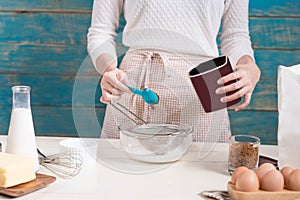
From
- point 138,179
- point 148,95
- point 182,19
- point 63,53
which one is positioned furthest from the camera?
point 63,53

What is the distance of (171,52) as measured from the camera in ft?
5.32

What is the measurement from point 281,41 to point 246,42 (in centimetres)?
44

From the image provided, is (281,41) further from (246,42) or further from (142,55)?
(142,55)

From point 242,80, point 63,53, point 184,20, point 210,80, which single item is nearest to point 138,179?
point 210,80

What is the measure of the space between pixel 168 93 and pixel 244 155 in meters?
0.33

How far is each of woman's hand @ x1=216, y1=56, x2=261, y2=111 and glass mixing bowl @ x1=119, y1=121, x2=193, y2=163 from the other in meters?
0.16

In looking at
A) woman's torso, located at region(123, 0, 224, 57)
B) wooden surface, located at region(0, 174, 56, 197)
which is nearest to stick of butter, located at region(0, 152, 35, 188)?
wooden surface, located at region(0, 174, 56, 197)

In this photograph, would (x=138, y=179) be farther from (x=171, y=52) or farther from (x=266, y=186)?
(x=171, y=52)

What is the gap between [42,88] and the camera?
2.35m

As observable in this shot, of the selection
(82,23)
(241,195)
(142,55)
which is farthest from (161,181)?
(82,23)

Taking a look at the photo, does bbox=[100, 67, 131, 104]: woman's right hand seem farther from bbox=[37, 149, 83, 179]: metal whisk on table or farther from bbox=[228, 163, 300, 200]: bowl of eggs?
bbox=[228, 163, 300, 200]: bowl of eggs

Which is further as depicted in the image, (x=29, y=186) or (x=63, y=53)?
(x=63, y=53)

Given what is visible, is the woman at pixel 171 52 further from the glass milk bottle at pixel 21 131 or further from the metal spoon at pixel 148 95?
the glass milk bottle at pixel 21 131

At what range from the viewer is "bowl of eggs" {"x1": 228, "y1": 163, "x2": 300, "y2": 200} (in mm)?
1090
